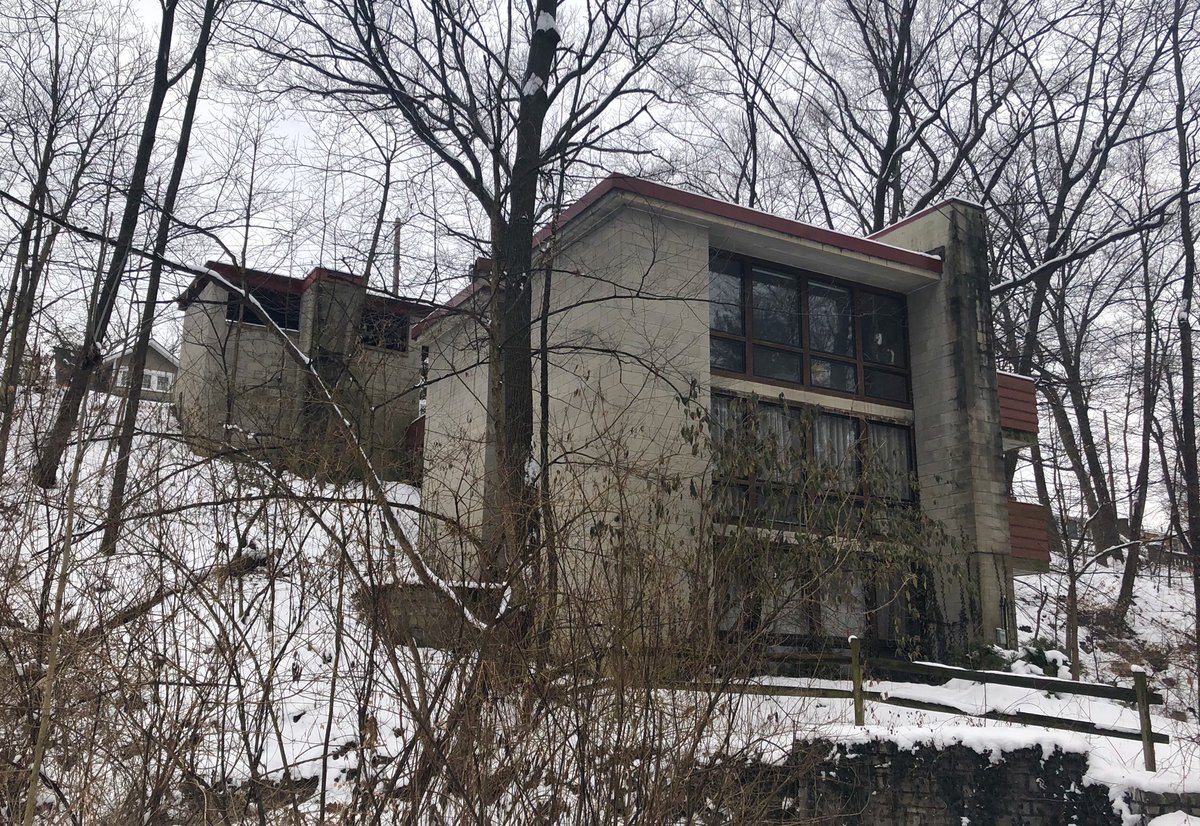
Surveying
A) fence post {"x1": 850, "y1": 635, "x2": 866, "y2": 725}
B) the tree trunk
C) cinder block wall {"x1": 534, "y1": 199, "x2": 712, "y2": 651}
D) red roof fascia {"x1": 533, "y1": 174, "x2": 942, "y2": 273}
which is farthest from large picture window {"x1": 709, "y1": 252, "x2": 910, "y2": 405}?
fence post {"x1": 850, "y1": 635, "x2": 866, "y2": 725}

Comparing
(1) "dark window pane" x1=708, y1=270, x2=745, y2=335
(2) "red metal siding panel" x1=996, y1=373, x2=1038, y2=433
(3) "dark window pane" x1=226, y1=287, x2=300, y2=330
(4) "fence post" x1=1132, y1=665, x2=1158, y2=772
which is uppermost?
(3) "dark window pane" x1=226, y1=287, x2=300, y2=330

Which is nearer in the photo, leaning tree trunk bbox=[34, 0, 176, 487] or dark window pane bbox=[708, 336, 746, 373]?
leaning tree trunk bbox=[34, 0, 176, 487]

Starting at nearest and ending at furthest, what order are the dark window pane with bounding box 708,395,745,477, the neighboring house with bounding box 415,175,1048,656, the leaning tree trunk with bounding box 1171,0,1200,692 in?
the dark window pane with bounding box 708,395,745,477 < the neighboring house with bounding box 415,175,1048,656 < the leaning tree trunk with bounding box 1171,0,1200,692

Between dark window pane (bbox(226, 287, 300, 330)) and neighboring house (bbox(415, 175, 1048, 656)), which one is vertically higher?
dark window pane (bbox(226, 287, 300, 330))

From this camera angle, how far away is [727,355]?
538 inches

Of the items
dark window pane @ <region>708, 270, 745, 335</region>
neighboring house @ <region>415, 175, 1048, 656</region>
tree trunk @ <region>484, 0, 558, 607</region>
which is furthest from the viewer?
dark window pane @ <region>708, 270, 745, 335</region>

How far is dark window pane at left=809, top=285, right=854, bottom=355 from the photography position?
47.7 feet

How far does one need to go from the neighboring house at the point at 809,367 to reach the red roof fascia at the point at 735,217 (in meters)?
0.03

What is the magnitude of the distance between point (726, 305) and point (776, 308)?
95cm

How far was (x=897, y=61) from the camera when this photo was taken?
78.4 feet

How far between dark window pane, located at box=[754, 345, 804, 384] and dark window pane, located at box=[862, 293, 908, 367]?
1351 mm

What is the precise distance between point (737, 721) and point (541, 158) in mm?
8610

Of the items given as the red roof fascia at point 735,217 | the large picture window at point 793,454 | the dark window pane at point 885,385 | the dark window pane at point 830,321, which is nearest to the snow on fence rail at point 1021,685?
the large picture window at point 793,454

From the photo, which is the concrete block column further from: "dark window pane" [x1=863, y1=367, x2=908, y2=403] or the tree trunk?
the tree trunk
